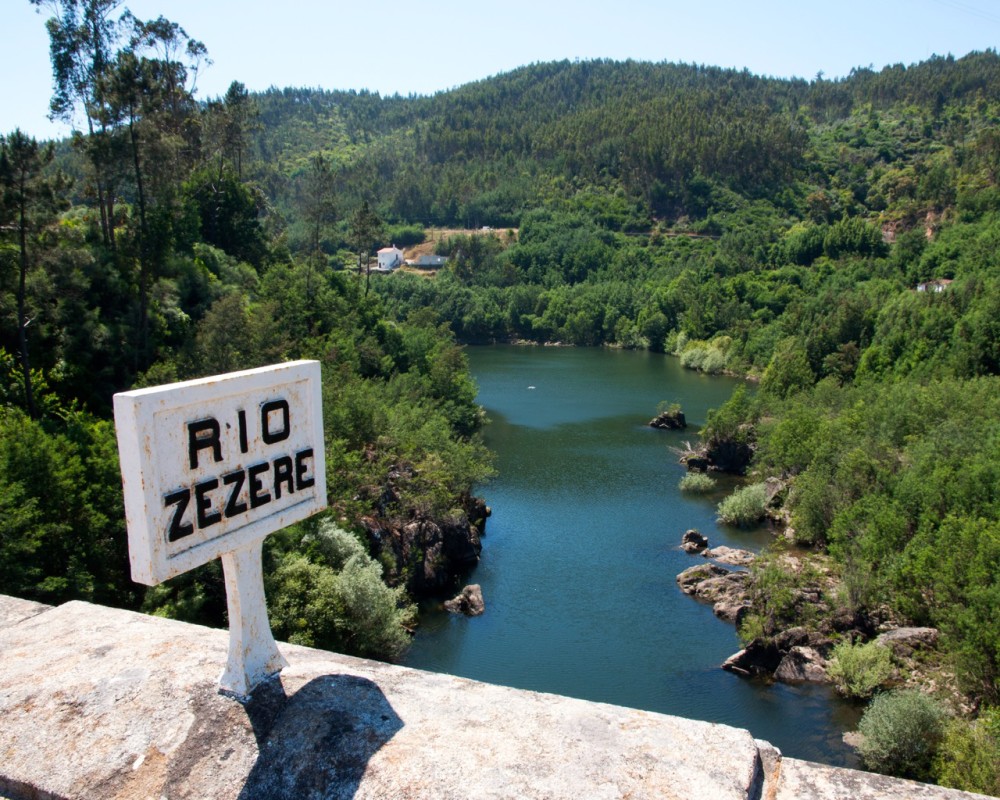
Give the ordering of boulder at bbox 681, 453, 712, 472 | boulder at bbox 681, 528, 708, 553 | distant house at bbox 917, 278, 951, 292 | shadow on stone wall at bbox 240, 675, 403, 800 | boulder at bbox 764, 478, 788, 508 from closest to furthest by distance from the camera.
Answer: shadow on stone wall at bbox 240, 675, 403, 800, boulder at bbox 681, 528, 708, 553, boulder at bbox 764, 478, 788, 508, boulder at bbox 681, 453, 712, 472, distant house at bbox 917, 278, 951, 292

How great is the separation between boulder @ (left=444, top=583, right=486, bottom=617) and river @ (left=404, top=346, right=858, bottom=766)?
1.31ft

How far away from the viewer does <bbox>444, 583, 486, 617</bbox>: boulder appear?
102 ft

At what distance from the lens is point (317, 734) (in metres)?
5.41

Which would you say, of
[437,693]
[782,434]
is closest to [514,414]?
[782,434]

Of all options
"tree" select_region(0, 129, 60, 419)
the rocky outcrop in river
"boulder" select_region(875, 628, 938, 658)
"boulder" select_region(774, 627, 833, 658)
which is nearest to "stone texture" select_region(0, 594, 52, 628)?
"tree" select_region(0, 129, 60, 419)

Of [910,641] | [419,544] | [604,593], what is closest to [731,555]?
[604,593]

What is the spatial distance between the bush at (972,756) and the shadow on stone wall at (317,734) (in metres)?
16.4

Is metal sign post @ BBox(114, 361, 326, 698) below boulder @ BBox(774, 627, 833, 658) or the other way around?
the other way around

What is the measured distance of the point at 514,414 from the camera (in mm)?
62625

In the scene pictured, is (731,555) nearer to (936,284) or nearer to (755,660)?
(755,660)

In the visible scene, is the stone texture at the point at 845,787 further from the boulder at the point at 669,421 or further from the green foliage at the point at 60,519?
the boulder at the point at 669,421

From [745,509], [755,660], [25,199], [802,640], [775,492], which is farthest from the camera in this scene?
[775,492]

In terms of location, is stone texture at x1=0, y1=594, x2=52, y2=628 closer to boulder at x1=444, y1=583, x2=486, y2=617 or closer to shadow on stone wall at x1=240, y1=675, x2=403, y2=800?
shadow on stone wall at x1=240, y1=675, x2=403, y2=800

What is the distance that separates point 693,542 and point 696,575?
13.9 ft
